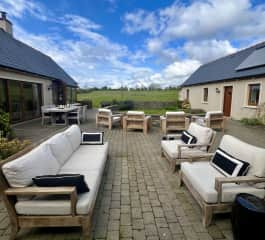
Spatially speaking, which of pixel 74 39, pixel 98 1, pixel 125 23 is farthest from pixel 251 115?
pixel 74 39

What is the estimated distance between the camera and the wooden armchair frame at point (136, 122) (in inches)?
278

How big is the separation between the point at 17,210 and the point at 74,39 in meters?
12.7

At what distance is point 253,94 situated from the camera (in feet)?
31.4

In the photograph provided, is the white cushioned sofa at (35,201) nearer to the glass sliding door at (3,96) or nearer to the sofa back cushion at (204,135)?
the sofa back cushion at (204,135)

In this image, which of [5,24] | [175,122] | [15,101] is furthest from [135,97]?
[175,122]

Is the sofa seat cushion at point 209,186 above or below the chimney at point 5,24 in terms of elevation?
below

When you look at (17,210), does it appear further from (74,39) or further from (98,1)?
(74,39)

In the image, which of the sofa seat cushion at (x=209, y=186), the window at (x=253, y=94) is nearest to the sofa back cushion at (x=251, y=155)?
the sofa seat cushion at (x=209, y=186)

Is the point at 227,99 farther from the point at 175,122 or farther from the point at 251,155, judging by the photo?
the point at 251,155

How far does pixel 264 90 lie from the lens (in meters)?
8.62

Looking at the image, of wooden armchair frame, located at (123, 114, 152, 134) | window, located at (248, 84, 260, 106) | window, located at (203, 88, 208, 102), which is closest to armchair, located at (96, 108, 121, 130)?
wooden armchair frame, located at (123, 114, 152, 134)

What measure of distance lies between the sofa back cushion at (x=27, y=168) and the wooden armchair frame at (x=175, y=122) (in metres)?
5.35

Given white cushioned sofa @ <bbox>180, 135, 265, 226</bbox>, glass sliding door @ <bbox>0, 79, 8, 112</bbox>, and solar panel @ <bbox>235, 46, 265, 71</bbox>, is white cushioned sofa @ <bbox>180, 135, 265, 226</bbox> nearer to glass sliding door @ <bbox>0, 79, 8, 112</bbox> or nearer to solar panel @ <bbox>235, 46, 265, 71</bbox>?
glass sliding door @ <bbox>0, 79, 8, 112</bbox>

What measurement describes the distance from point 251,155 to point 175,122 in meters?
4.82
